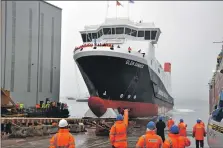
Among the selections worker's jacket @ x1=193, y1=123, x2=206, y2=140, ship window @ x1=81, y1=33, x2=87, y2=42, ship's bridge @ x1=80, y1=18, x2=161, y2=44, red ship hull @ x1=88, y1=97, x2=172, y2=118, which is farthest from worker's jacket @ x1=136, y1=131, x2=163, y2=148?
ship window @ x1=81, y1=33, x2=87, y2=42

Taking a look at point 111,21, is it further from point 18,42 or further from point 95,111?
point 95,111

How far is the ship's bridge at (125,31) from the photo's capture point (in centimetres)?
2456

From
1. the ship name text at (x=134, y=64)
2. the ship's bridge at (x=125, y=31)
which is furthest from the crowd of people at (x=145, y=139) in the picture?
the ship's bridge at (x=125, y=31)

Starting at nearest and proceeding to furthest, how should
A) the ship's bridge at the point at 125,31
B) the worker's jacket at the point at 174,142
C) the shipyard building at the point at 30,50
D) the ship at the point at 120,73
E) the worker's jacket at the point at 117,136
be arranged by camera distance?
the worker's jacket at the point at 174,142 → the worker's jacket at the point at 117,136 → the ship at the point at 120,73 → the ship's bridge at the point at 125,31 → the shipyard building at the point at 30,50

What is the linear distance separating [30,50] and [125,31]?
9.96m

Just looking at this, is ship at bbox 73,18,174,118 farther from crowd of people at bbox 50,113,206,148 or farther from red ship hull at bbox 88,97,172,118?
crowd of people at bbox 50,113,206,148

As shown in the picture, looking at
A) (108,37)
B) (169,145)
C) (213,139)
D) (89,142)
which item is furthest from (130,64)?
(169,145)

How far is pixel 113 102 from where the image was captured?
19.9 metres

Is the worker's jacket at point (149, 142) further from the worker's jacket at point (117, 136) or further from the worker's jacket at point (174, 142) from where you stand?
the worker's jacket at point (117, 136)

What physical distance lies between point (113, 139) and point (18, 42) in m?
23.6

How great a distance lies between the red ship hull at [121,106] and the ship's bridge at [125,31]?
5.46 meters

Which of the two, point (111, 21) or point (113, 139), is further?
point (111, 21)

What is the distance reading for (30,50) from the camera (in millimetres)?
29109

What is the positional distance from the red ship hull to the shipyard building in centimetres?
1084
